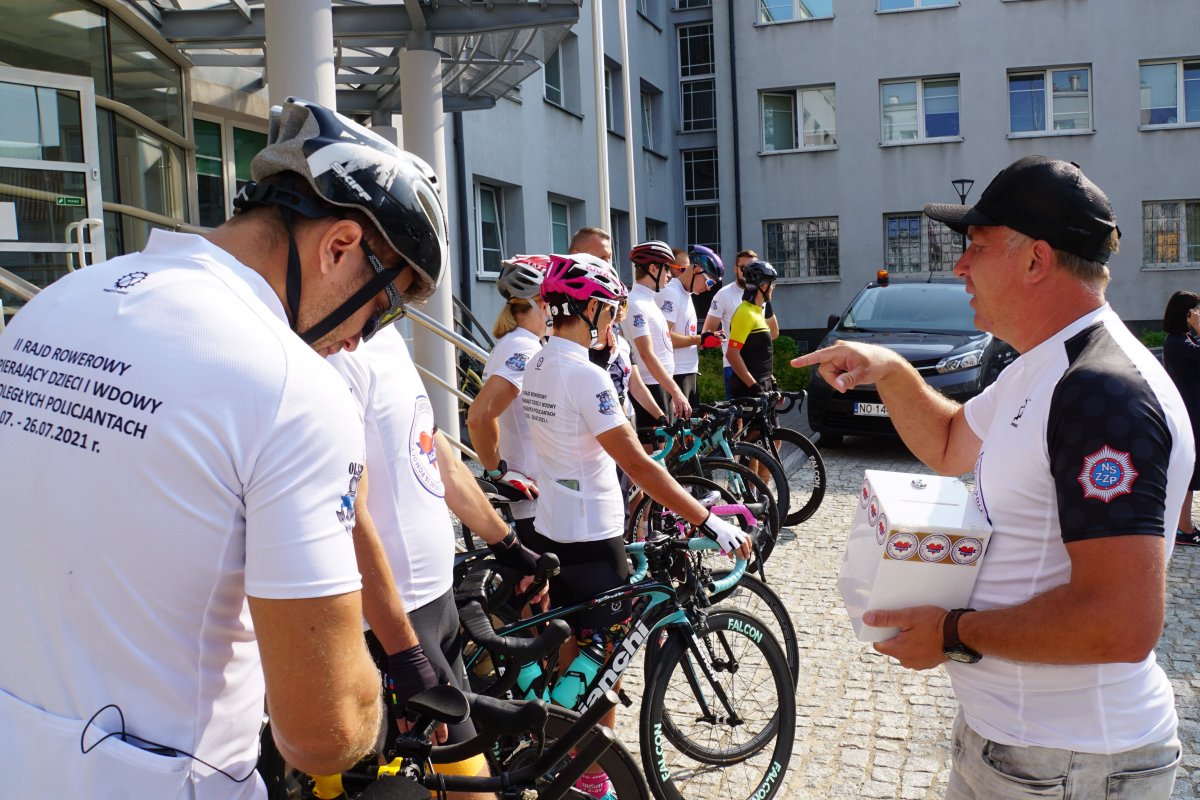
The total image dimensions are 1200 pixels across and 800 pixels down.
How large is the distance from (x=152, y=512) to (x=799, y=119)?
28.6m

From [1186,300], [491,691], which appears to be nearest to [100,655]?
[491,691]

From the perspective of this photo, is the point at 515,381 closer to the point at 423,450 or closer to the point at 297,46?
the point at 423,450

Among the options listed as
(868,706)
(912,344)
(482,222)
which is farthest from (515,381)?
(482,222)

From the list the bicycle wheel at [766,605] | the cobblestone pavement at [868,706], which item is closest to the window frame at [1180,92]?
the cobblestone pavement at [868,706]

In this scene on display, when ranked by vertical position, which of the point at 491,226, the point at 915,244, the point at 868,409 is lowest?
the point at 868,409

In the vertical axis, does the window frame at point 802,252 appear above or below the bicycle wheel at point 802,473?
above

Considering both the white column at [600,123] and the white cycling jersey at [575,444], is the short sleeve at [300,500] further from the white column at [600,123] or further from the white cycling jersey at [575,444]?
the white column at [600,123]

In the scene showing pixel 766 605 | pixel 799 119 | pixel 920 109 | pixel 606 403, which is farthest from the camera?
pixel 799 119

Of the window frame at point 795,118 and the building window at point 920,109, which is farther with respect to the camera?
the window frame at point 795,118

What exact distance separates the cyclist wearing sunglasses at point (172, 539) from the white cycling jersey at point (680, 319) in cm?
863

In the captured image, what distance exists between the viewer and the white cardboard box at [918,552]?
2074 mm

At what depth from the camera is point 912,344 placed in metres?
12.0

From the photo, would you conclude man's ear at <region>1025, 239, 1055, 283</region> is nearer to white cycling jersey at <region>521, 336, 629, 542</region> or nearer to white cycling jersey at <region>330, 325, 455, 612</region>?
white cycling jersey at <region>330, 325, 455, 612</region>

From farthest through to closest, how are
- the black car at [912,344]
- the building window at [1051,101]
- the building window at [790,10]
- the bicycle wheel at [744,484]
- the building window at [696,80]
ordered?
the building window at [696,80] < the building window at [790,10] < the building window at [1051,101] < the black car at [912,344] < the bicycle wheel at [744,484]
